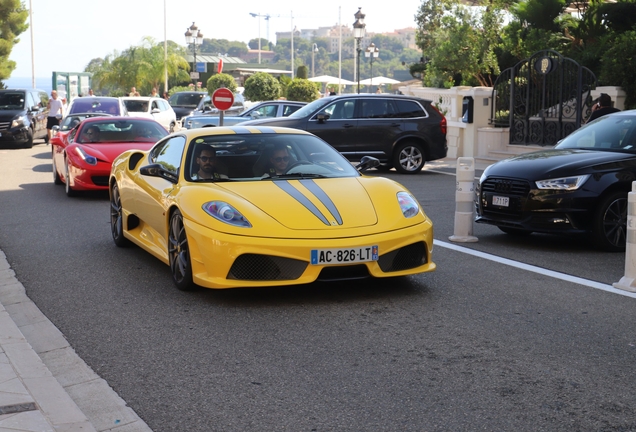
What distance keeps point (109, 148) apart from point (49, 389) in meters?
10.5

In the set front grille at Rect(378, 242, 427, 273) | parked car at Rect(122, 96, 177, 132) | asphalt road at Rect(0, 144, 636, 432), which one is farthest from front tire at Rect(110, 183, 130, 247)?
parked car at Rect(122, 96, 177, 132)

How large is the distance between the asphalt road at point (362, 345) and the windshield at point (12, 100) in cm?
2287

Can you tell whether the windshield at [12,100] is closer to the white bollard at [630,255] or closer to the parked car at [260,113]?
the parked car at [260,113]

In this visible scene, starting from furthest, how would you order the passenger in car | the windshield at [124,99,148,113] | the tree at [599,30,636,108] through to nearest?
the windshield at [124,99,148,113] < the tree at [599,30,636,108] < the passenger in car

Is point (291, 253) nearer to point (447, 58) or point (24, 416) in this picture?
point (24, 416)

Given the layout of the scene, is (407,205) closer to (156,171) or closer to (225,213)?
(225,213)

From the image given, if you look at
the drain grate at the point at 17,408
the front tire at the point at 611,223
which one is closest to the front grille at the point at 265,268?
the drain grate at the point at 17,408

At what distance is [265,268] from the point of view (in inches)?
269

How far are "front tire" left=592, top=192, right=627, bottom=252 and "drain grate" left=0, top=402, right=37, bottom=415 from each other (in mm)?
6651

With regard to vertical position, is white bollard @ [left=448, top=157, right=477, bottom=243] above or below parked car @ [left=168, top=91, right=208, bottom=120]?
below

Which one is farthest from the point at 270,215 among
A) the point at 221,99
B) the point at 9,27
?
the point at 9,27

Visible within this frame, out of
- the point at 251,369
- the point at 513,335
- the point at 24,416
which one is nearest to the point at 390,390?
the point at 251,369

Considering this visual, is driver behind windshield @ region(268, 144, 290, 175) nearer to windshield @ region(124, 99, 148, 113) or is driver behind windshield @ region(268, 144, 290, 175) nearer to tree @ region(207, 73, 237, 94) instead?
windshield @ region(124, 99, 148, 113)

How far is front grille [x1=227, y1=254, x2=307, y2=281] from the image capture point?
6758mm
